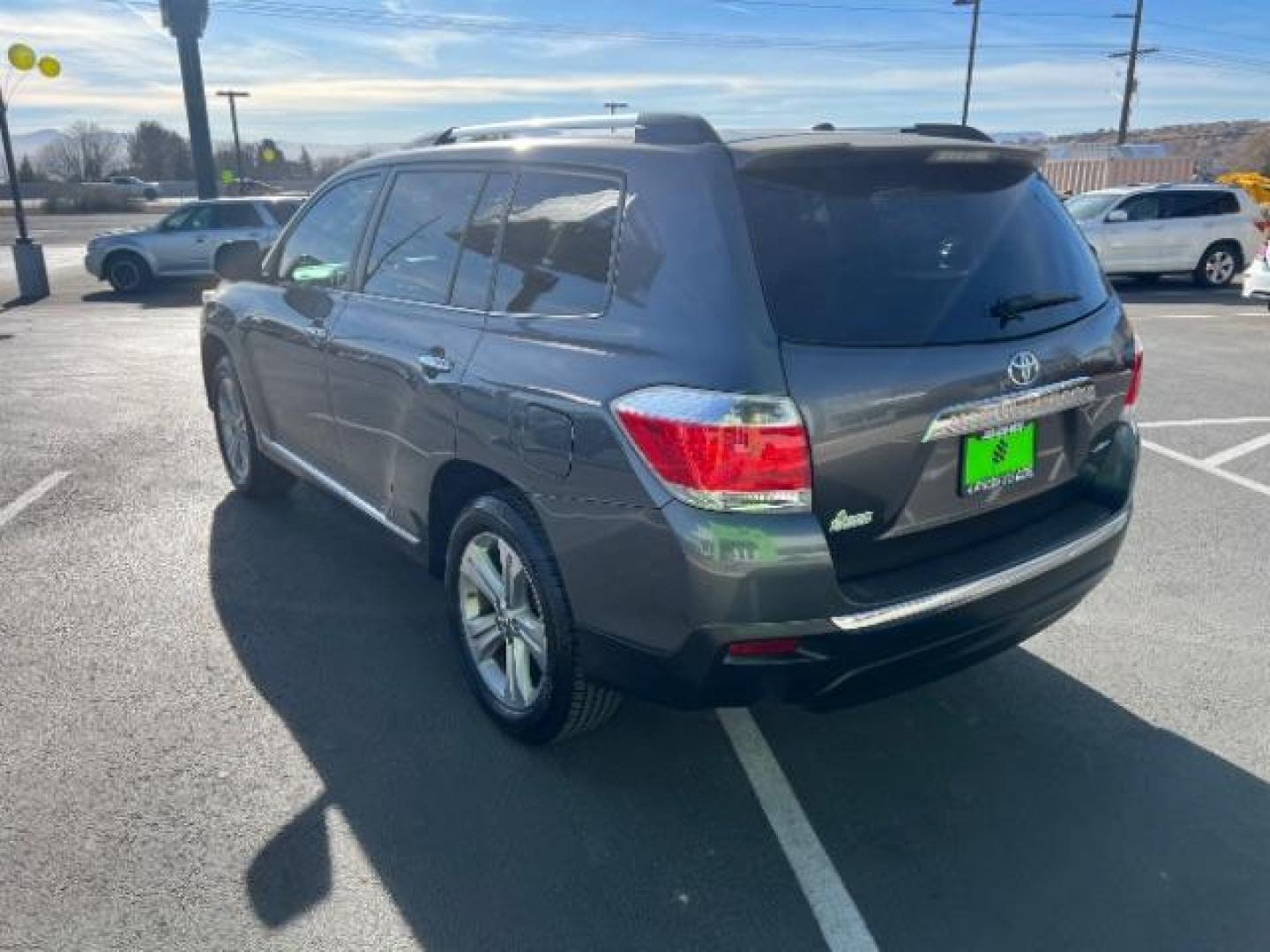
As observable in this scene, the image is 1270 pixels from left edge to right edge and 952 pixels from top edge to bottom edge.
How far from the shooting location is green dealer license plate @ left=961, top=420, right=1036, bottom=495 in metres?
2.67

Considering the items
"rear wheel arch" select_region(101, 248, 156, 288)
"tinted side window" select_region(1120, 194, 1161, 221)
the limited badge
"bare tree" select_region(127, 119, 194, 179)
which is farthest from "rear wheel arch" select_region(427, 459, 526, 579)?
"bare tree" select_region(127, 119, 194, 179)

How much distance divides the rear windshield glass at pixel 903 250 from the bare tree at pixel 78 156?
8666 cm

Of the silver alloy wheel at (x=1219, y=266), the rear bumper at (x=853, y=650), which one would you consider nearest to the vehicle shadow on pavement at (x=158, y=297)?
the rear bumper at (x=853, y=650)

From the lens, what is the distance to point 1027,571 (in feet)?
9.11

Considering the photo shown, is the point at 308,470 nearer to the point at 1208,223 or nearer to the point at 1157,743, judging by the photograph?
the point at 1157,743

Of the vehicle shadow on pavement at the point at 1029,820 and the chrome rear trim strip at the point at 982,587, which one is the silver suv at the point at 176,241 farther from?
the chrome rear trim strip at the point at 982,587

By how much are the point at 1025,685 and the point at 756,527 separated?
1.70 metres

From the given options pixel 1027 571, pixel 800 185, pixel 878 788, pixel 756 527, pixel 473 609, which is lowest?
pixel 878 788

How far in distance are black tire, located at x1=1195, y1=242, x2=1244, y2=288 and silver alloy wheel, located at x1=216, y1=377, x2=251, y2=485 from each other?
646 inches

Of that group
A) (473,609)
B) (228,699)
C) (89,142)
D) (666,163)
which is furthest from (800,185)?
(89,142)

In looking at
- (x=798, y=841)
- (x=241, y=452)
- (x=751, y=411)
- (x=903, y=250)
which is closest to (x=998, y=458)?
(x=903, y=250)

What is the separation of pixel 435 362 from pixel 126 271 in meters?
16.2

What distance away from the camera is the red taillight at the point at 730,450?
7.65 ft

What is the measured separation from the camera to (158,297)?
1680 cm
